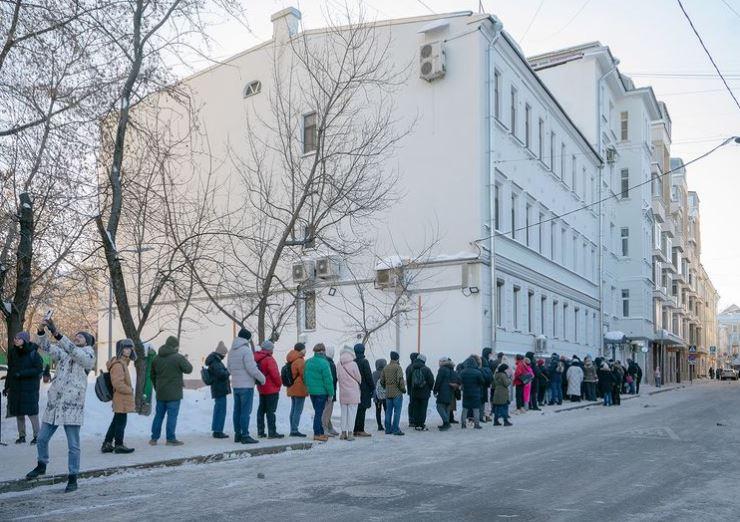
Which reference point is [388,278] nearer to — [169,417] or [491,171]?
[491,171]

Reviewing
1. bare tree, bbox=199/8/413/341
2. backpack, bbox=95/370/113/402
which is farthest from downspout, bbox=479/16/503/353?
backpack, bbox=95/370/113/402

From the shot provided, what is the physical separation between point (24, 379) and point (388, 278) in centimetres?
1501

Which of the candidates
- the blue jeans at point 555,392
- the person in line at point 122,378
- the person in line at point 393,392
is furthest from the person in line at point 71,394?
the blue jeans at point 555,392

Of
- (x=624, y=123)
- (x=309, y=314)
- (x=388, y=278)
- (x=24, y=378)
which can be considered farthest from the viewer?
(x=624, y=123)

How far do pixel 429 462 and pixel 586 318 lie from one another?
31975mm

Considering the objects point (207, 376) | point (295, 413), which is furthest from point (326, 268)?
point (207, 376)

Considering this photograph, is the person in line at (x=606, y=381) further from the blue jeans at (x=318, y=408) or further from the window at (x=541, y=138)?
the blue jeans at (x=318, y=408)

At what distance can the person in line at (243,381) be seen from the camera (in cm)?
1403

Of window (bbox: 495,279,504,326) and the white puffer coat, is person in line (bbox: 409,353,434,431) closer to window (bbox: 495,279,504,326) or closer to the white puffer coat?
the white puffer coat

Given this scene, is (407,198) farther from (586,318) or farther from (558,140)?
(586,318)

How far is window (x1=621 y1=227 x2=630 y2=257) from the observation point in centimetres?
Result: 5347

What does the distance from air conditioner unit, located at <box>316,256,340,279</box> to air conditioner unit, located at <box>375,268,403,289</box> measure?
73.2 inches

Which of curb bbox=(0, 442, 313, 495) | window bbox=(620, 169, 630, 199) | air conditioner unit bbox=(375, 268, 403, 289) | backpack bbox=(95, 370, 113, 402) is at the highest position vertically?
window bbox=(620, 169, 630, 199)

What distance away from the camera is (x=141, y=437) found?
14.7 metres
